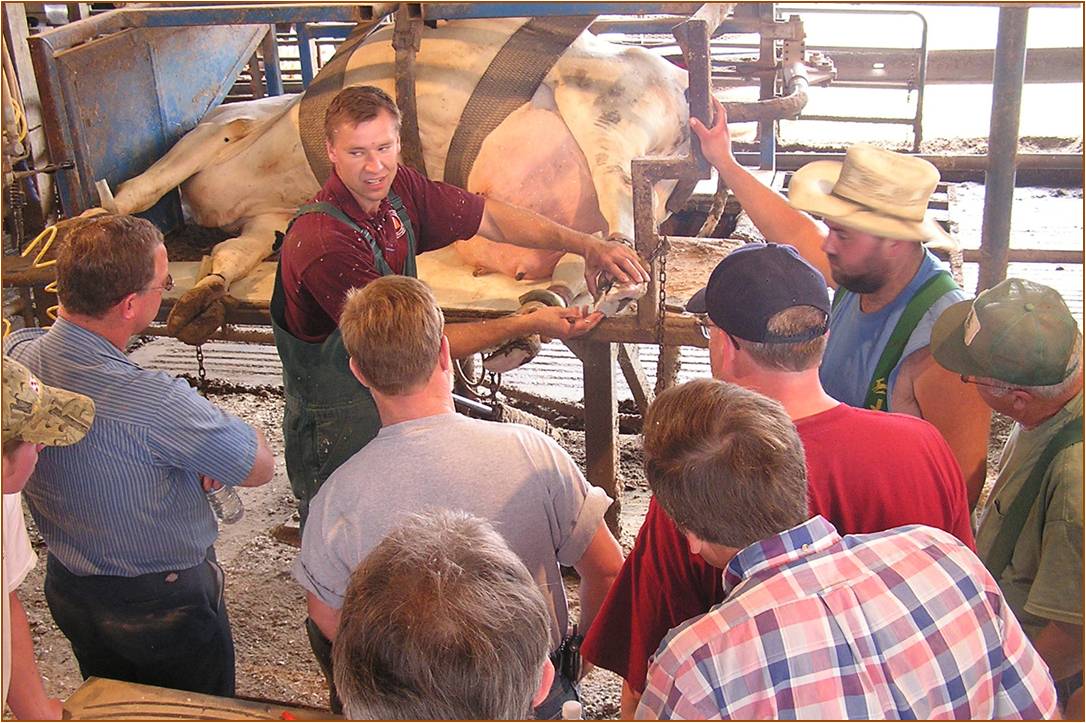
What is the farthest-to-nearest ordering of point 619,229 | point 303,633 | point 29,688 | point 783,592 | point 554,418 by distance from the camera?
point 554,418 < point 303,633 < point 619,229 < point 29,688 < point 783,592

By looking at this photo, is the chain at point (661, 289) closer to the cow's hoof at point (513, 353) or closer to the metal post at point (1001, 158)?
the cow's hoof at point (513, 353)

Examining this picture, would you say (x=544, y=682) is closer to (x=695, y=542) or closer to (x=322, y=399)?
(x=695, y=542)

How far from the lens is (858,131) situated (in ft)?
28.3

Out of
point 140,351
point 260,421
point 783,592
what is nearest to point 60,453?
point 783,592

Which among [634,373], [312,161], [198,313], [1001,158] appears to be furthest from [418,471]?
[1001,158]

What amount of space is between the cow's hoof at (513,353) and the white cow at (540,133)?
38cm

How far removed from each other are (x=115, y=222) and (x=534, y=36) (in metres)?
1.90

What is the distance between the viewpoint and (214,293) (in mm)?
3357

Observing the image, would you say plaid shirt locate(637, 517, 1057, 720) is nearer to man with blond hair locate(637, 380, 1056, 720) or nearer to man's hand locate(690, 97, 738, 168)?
man with blond hair locate(637, 380, 1056, 720)

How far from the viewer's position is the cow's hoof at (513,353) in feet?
10.6

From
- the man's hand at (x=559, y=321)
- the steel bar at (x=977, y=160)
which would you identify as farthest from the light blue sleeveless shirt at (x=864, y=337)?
the steel bar at (x=977, y=160)

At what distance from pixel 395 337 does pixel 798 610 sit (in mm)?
984

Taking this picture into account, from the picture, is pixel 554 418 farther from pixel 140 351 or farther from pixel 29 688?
pixel 29 688

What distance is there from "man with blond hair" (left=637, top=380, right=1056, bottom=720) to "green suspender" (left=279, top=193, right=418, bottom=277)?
56.8 inches
